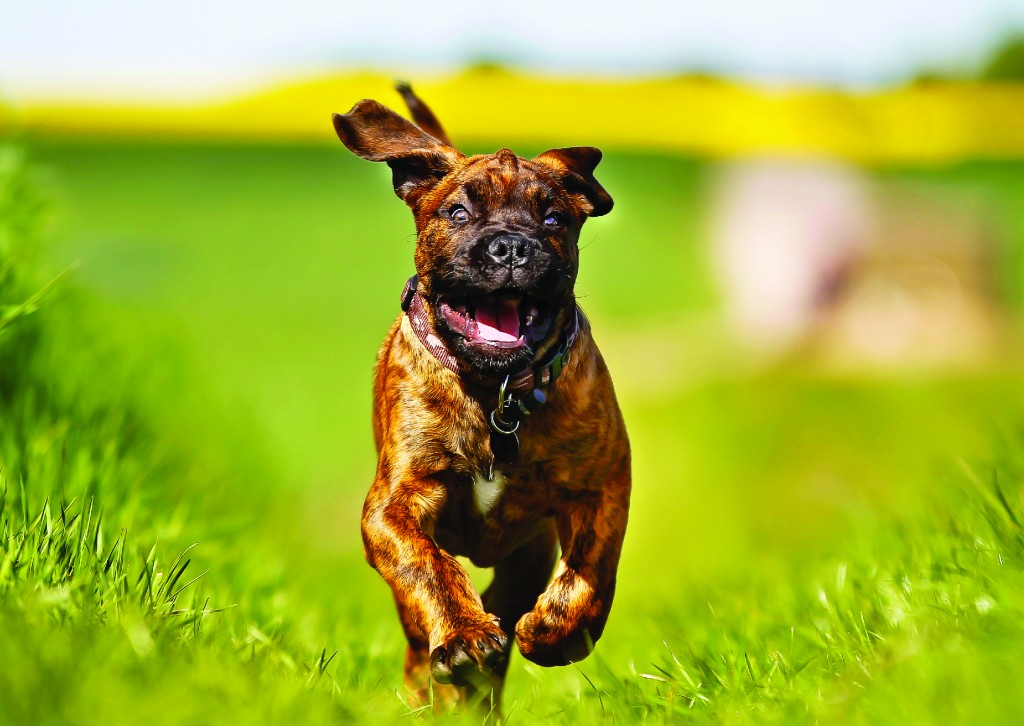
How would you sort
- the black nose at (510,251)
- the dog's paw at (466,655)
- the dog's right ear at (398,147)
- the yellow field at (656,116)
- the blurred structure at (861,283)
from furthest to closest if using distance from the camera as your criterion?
the yellow field at (656,116) < the blurred structure at (861,283) < the dog's right ear at (398,147) < the black nose at (510,251) < the dog's paw at (466,655)

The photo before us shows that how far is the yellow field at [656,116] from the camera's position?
22016 mm

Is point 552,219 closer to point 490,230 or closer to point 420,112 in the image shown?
point 490,230

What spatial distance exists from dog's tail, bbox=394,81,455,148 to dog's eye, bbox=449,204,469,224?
2.43ft

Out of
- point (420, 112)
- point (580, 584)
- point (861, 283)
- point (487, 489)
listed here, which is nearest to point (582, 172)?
point (420, 112)

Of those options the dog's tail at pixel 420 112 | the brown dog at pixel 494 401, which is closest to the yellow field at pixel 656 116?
the dog's tail at pixel 420 112

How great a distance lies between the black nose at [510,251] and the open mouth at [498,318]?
0.46 feet

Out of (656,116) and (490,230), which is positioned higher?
(490,230)

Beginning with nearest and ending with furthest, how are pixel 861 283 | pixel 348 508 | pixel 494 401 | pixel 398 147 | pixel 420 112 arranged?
1. pixel 494 401
2. pixel 398 147
3. pixel 420 112
4. pixel 348 508
5. pixel 861 283

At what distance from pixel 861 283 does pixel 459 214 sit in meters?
12.9

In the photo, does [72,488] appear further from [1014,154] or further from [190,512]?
[1014,154]

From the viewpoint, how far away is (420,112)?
4.86 meters

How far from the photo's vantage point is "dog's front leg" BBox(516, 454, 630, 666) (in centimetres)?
368

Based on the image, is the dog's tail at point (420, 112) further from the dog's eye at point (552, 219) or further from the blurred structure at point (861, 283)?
the blurred structure at point (861, 283)

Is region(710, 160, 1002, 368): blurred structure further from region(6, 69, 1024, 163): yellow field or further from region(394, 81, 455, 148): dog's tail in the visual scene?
region(394, 81, 455, 148): dog's tail
